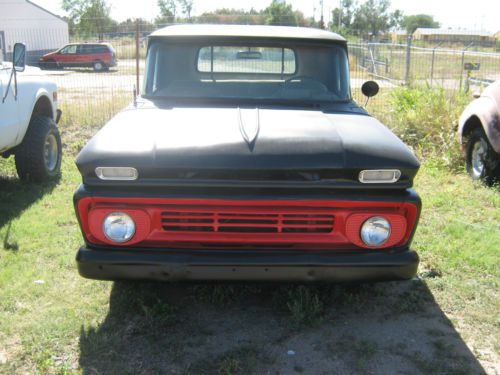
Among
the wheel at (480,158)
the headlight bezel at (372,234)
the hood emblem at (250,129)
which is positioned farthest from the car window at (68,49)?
the headlight bezel at (372,234)

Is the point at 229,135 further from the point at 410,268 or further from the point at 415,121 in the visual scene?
the point at 415,121


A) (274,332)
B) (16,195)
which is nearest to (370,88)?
(274,332)

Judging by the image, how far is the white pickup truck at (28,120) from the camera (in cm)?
527

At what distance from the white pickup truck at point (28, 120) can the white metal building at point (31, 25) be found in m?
29.0

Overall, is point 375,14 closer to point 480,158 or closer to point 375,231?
point 480,158

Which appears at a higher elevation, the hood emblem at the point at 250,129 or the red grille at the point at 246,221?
the hood emblem at the point at 250,129

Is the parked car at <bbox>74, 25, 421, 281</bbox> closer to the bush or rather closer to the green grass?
the green grass

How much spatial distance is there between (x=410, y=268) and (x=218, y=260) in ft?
3.45

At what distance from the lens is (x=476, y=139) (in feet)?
21.0

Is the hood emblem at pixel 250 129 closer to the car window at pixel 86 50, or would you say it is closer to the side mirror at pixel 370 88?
the side mirror at pixel 370 88

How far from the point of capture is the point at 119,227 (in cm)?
293

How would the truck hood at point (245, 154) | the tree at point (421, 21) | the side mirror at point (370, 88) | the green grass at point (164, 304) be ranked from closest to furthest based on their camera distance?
the truck hood at point (245, 154)
the green grass at point (164, 304)
the side mirror at point (370, 88)
the tree at point (421, 21)

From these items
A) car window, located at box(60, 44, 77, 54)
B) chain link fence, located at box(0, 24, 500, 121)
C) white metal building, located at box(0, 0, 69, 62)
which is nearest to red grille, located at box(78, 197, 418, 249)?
chain link fence, located at box(0, 24, 500, 121)

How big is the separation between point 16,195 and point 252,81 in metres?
3.01
